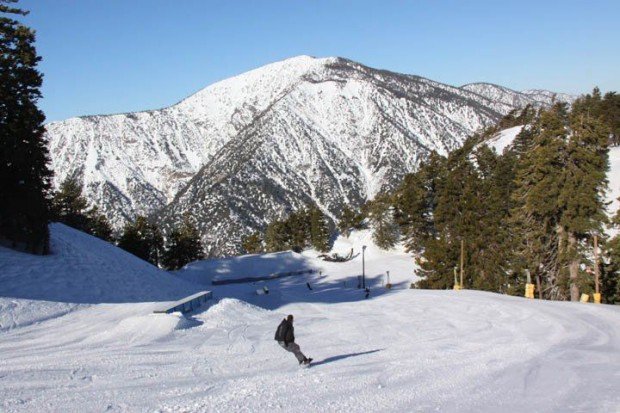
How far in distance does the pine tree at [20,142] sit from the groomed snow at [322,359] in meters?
3.19

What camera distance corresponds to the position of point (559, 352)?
16.5m

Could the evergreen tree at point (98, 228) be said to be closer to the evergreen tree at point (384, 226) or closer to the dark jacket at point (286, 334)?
the evergreen tree at point (384, 226)

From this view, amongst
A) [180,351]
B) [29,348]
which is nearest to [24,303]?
[29,348]

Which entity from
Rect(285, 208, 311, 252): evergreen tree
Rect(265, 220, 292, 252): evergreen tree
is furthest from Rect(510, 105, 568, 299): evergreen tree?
Rect(265, 220, 292, 252): evergreen tree

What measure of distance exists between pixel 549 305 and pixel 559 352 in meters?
11.9

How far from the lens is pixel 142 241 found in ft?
290

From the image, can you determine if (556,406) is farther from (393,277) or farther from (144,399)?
(393,277)

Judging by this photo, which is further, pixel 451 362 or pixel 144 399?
pixel 451 362

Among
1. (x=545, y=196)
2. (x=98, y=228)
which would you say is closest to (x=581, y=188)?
(x=545, y=196)

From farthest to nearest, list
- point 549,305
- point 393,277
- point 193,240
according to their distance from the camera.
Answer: point 193,240 → point 393,277 → point 549,305

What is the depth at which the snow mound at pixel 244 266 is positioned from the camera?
87.0 metres

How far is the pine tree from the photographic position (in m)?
31.0

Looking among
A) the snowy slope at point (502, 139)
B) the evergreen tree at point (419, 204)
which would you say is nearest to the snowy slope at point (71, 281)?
the evergreen tree at point (419, 204)

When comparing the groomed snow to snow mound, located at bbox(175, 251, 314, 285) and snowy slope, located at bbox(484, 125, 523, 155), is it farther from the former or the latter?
snowy slope, located at bbox(484, 125, 523, 155)
